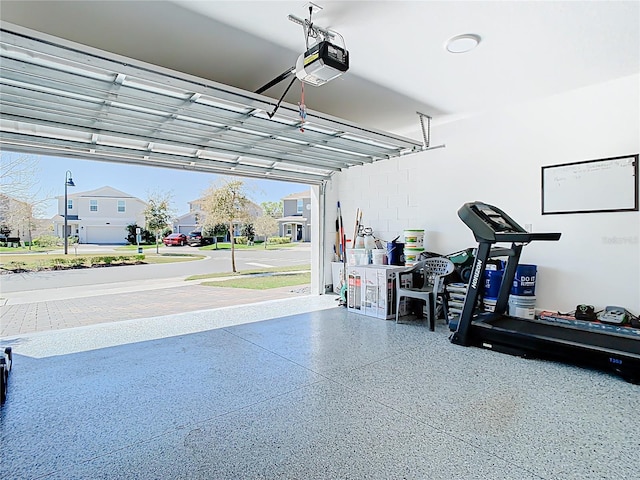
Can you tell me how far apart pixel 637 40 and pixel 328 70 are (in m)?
2.88

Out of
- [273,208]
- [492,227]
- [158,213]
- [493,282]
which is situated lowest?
[493,282]

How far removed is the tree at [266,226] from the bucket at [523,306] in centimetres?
769

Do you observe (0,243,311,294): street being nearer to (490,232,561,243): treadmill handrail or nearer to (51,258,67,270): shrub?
(51,258,67,270): shrub

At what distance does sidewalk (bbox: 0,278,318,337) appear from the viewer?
512 cm

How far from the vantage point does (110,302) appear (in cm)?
670

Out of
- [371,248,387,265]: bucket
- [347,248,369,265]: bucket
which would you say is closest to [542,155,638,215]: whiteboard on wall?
[371,248,387,265]: bucket

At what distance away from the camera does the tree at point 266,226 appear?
34.8 ft

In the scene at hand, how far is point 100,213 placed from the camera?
7098 mm

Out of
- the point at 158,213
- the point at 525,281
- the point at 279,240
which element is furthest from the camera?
the point at 279,240

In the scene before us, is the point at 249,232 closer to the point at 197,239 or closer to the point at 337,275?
the point at 197,239

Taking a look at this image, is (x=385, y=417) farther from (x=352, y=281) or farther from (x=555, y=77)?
(x=555, y=77)

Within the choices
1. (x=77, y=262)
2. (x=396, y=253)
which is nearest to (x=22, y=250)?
(x=77, y=262)

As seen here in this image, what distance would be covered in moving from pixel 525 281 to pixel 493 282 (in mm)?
367

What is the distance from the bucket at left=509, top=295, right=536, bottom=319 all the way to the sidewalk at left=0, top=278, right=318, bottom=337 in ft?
13.5
